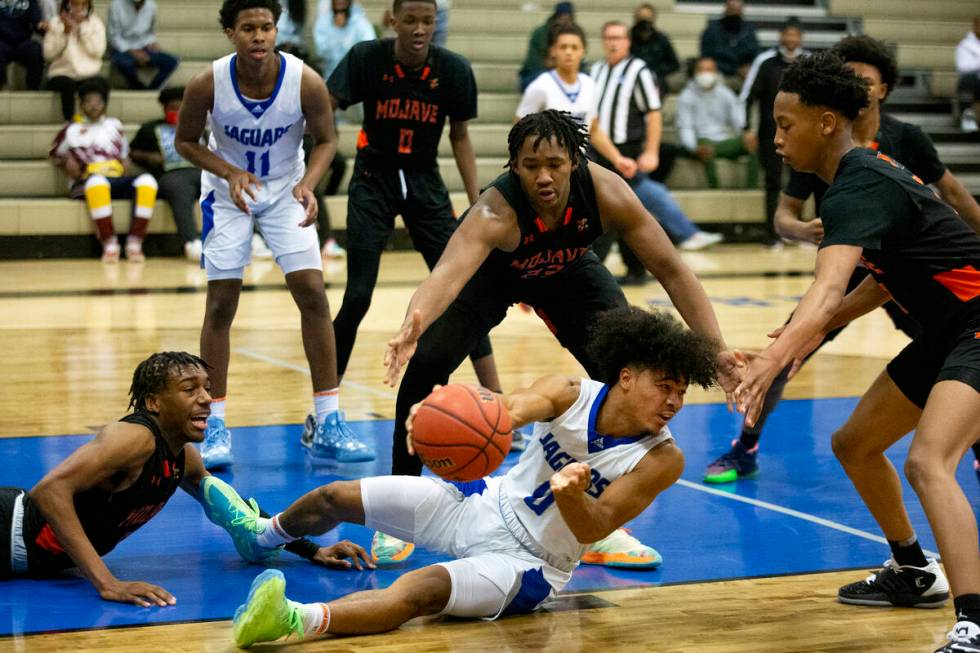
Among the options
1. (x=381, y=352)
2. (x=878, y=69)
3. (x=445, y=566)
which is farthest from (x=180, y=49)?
(x=445, y=566)

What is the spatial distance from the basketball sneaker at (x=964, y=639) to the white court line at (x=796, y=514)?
3.86 ft

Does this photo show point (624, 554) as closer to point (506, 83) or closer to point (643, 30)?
point (643, 30)

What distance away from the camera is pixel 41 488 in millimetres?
4371

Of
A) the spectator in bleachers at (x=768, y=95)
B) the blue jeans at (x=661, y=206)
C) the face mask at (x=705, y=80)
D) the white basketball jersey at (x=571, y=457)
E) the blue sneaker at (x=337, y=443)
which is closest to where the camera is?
the white basketball jersey at (x=571, y=457)

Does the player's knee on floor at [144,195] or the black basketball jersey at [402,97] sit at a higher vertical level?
the black basketball jersey at [402,97]

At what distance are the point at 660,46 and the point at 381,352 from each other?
7.40 meters

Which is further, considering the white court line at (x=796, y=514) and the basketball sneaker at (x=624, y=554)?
the white court line at (x=796, y=514)

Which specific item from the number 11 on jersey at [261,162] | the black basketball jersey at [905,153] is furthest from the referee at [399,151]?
the black basketball jersey at [905,153]

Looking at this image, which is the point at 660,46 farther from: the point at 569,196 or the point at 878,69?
the point at 569,196

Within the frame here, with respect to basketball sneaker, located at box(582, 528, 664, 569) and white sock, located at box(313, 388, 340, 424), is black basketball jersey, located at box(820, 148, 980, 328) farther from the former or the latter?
white sock, located at box(313, 388, 340, 424)

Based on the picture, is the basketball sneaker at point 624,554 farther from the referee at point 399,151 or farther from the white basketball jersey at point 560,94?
the white basketball jersey at point 560,94

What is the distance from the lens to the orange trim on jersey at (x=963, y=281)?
420 cm

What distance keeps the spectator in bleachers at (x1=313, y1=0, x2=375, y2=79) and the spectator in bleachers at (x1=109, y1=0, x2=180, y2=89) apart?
1.59 m

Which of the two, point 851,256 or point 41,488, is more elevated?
point 851,256
